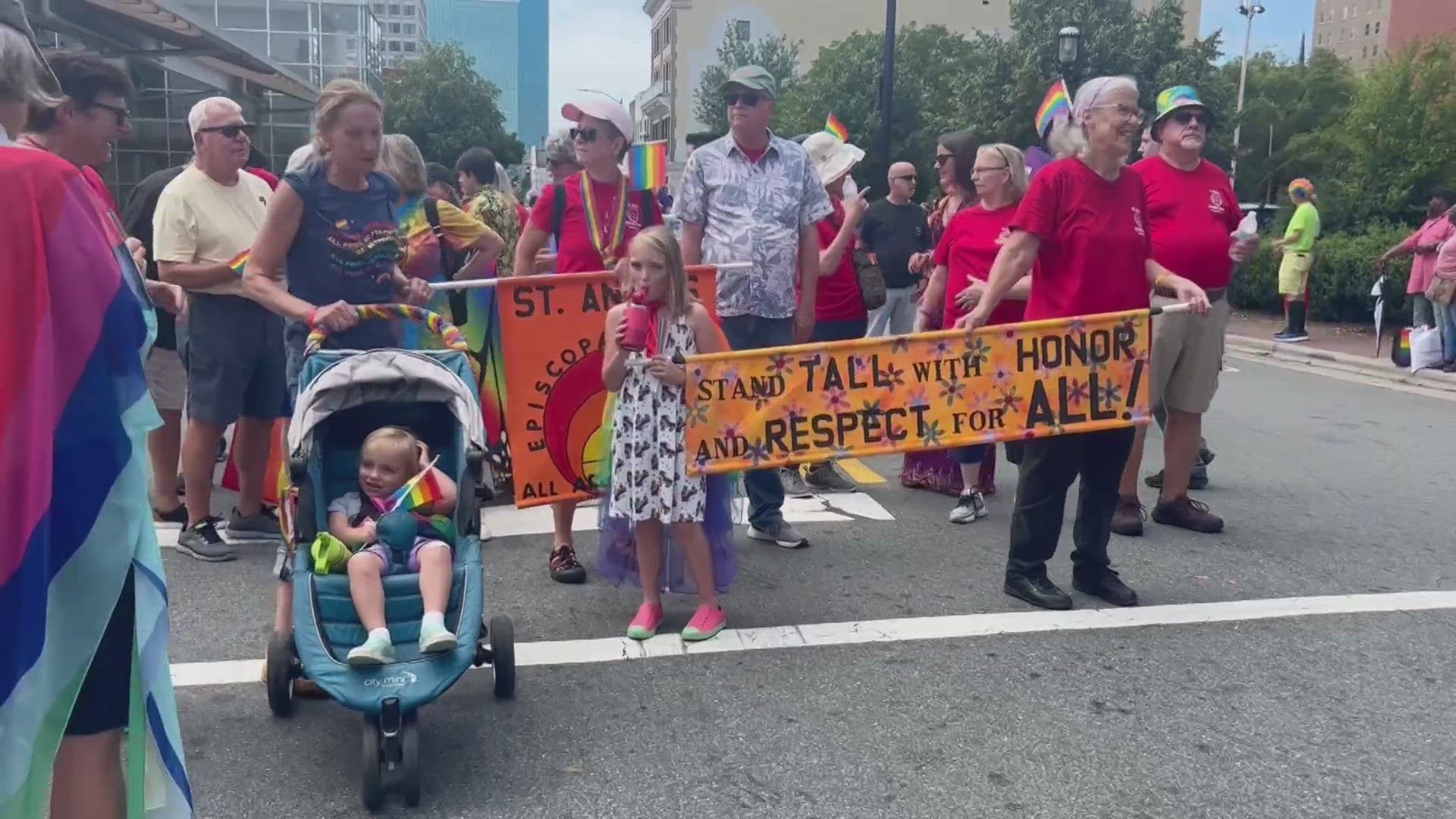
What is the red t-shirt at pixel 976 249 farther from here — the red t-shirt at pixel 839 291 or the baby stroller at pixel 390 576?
the baby stroller at pixel 390 576

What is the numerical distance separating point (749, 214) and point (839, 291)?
145 cm

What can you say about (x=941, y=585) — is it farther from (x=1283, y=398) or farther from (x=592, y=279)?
(x=1283, y=398)

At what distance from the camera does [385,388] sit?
13.7 ft

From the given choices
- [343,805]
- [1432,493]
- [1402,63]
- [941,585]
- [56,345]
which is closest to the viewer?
[56,345]

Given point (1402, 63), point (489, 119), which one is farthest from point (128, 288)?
point (489, 119)

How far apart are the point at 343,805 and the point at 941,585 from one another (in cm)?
280

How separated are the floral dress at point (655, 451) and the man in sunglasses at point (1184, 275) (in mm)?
2452

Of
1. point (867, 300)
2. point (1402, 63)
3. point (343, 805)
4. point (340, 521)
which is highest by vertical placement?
point (1402, 63)

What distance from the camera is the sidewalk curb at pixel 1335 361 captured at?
40.4 ft

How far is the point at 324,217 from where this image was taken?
4363mm

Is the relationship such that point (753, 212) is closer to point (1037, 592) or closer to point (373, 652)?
point (1037, 592)

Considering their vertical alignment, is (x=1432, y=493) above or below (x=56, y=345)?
below

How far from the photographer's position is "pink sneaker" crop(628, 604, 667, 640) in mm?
4660

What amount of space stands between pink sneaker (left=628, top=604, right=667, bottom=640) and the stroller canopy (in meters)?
1.08
